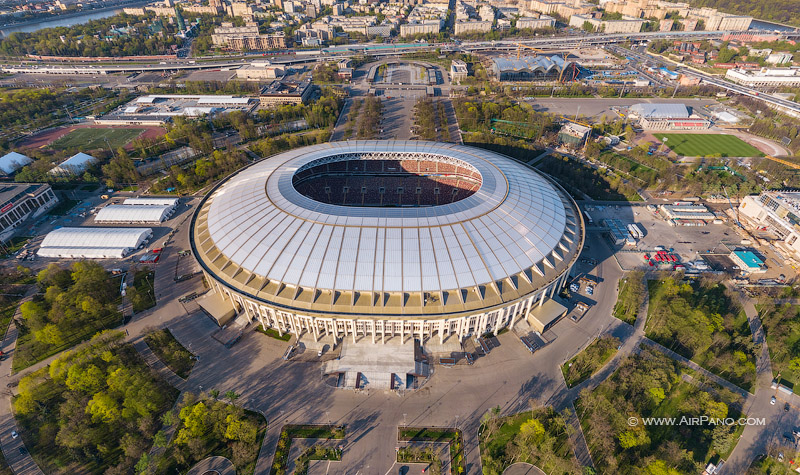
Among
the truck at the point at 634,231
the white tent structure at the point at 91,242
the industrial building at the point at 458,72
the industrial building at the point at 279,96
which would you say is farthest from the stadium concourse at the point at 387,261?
the industrial building at the point at 458,72

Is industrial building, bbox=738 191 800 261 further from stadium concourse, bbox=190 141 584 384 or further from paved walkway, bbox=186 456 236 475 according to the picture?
paved walkway, bbox=186 456 236 475

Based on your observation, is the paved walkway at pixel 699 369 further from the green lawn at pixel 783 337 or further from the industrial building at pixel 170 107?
the industrial building at pixel 170 107

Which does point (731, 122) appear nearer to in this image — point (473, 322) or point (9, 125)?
point (473, 322)

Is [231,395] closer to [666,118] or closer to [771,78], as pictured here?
[666,118]

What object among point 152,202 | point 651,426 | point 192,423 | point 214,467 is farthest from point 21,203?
point 651,426

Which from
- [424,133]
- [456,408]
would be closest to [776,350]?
[456,408]

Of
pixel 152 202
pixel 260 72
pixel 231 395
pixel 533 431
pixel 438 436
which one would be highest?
pixel 260 72
